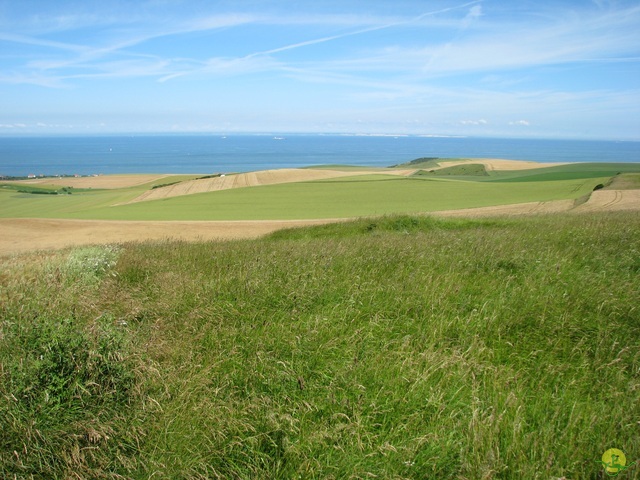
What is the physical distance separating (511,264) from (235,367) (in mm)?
4763

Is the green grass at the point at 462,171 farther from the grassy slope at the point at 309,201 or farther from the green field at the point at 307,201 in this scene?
the grassy slope at the point at 309,201

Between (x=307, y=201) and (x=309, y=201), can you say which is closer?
(x=309, y=201)

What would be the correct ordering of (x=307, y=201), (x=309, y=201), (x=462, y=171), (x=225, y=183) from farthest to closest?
(x=462, y=171), (x=225, y=183), (x=307, y=201), (x=309, y=201)

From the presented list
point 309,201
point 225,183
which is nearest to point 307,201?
point 309,201

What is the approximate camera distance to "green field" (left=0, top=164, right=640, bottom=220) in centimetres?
2858

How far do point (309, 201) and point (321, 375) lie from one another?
30086 mm

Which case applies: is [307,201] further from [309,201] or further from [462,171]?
[462,171]

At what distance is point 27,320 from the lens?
151 inches

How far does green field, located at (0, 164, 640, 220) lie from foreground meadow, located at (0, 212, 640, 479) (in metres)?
20.9

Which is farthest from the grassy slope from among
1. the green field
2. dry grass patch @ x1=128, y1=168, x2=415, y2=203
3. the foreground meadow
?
the foreground meadow

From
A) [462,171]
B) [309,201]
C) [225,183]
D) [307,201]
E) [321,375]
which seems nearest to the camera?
[321,375]

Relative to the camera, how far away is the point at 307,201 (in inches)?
1321

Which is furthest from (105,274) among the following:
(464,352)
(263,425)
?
(464,352)

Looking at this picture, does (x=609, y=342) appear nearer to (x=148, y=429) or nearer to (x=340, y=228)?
(x=148, y=429)
